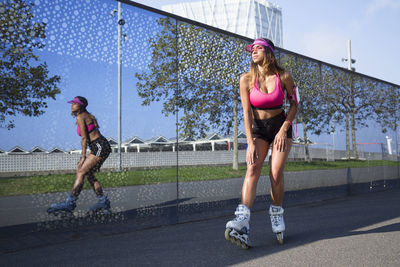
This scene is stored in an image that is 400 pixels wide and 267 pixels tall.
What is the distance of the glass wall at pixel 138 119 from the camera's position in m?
3.91

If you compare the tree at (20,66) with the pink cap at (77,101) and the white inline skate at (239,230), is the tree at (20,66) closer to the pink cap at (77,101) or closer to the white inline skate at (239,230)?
the pink cap at (77,101)

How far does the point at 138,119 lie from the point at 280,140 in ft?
5.88

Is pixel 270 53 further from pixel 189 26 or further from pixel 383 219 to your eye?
pixel 383 219

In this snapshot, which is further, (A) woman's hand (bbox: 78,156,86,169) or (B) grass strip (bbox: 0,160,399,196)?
(A) woman's hand (bbox: 78,156,86,169)

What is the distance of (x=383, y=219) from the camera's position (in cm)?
507

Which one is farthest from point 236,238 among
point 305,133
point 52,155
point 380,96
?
point 380,96

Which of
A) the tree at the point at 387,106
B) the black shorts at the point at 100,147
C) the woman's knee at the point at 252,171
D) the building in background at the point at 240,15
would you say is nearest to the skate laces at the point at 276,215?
the woman's knee at the point at 252,171

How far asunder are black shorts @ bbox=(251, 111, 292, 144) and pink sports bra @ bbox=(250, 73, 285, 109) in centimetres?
13

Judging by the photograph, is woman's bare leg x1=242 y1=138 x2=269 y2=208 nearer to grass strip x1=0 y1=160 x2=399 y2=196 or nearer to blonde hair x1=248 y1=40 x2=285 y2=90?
blonde hair x1=248 y1=40 x2=285 y2=90

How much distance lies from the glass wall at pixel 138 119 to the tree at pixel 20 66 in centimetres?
1

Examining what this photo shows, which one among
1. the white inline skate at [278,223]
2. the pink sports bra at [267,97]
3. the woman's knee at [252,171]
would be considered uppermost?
the pink sports bra at [267,97]

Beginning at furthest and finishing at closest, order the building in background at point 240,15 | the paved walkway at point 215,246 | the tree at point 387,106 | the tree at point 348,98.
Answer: the building in background at point 240,15 → the tree at point 387,106 → the tree at point 348,98 → the paved walkway at point 215,246

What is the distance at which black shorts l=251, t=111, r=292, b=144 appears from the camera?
3859 mm

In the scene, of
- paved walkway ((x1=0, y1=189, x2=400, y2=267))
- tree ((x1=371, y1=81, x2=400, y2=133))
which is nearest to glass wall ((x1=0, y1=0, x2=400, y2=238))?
paved walkway ((x1=0, y1=189, x2=400, y2=267))
